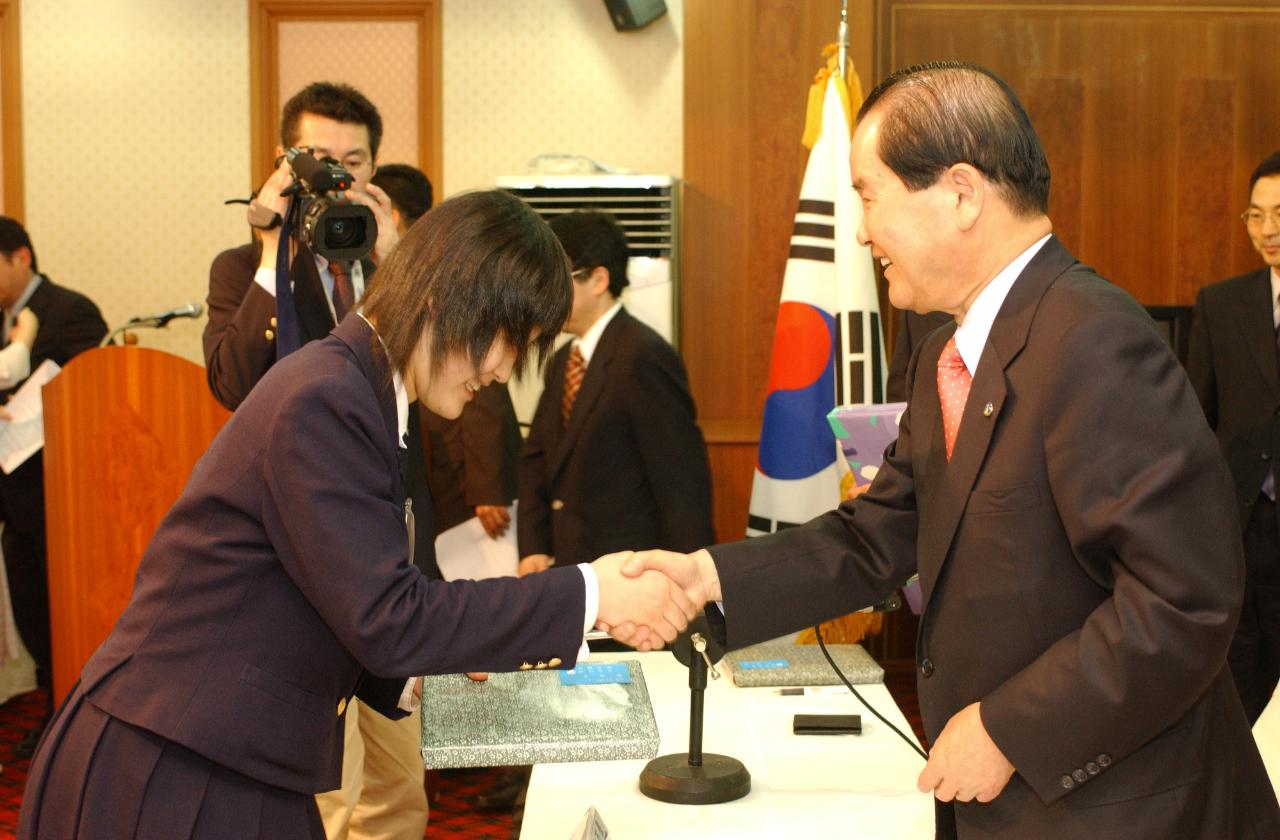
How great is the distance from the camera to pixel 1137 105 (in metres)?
4.89

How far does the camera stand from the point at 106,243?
5.53 metres

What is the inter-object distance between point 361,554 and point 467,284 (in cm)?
35

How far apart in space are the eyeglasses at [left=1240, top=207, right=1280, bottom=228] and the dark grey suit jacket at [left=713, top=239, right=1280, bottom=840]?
2572 millimetres

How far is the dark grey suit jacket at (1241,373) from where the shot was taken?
12.0 feet

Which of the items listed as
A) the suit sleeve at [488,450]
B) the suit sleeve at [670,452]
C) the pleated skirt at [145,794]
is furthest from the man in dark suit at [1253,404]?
the pleated skirt at [145,794]

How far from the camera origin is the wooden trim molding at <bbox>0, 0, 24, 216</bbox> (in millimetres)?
5461

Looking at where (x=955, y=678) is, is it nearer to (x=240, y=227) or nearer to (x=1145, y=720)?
(x=1145, y=720)

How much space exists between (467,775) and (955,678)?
2.75 metres

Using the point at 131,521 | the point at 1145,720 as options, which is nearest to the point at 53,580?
the point at 131,521

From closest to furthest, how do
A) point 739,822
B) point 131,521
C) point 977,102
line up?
point 977,102, point 739,822, point 131,521

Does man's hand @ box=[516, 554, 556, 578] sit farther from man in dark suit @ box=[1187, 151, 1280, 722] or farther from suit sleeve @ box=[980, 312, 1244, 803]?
suit sleeve @ box=[980, 312, 1244, 803]

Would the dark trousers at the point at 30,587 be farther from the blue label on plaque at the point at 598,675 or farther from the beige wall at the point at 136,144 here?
the blue label on plaque at the point at 598,675

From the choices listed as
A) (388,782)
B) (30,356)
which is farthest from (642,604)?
(30,356)

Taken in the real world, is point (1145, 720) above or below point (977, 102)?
below
